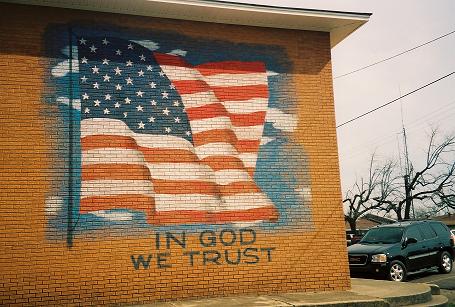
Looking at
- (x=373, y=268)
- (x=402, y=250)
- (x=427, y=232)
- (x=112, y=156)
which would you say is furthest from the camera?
(x=427, y=232)

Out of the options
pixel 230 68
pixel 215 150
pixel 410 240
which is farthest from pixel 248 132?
pixel 410 240

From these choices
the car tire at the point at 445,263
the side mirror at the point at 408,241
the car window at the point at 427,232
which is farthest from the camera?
the car tire at the point at 445,263

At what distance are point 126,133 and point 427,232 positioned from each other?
35.1 feet

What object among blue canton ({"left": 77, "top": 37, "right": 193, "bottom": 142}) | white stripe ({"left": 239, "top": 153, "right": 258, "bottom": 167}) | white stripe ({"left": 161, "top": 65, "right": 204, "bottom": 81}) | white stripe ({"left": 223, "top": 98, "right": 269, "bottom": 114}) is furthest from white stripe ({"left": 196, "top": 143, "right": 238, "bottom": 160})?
white stripe ({"left": 161, "top": 65, "right": 204, "bottom": 81})

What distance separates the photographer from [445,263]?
14664 millimetres

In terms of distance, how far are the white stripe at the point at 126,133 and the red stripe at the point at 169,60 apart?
64.2 inches

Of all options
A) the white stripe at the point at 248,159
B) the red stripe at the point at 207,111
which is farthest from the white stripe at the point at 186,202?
the red stripe at the point at 207,111

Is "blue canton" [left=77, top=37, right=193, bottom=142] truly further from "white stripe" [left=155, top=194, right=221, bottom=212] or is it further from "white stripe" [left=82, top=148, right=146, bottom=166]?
"white stripe" [left=155, top=194, right=221, bottom=212]

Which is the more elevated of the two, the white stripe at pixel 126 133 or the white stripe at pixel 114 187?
the white stripe at pixel 126 133

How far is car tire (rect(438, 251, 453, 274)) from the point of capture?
14.5 m

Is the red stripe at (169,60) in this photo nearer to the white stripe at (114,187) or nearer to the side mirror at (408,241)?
the white stripe at (114,187)

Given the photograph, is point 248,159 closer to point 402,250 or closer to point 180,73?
point 180,73

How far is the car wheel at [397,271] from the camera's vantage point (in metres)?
12.4

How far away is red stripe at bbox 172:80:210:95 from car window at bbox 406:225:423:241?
8.27 metres
